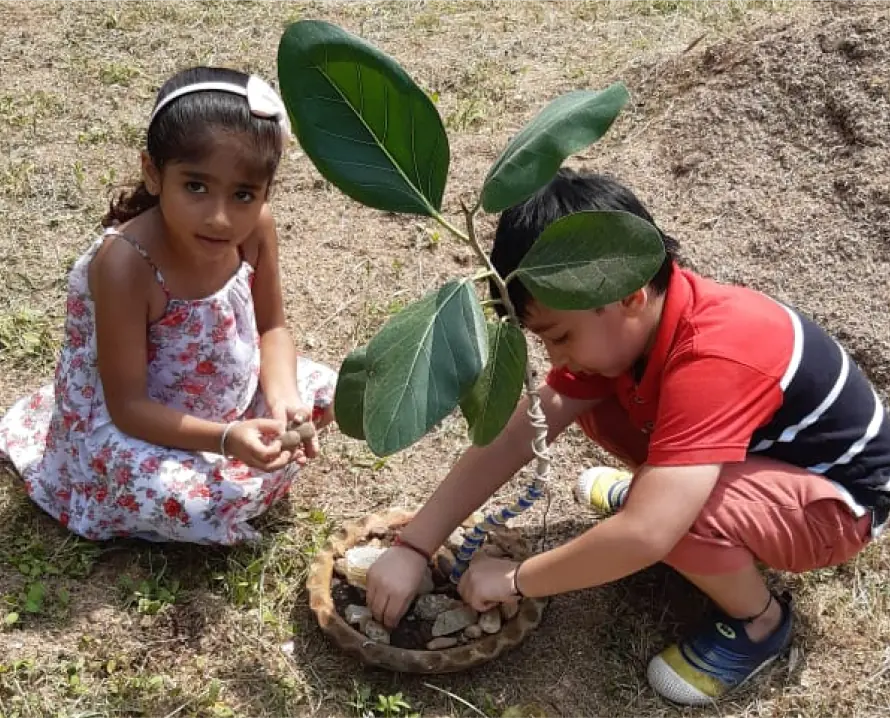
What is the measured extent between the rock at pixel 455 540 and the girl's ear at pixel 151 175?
33.4 inches

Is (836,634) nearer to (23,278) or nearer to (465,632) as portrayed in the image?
(465,632)

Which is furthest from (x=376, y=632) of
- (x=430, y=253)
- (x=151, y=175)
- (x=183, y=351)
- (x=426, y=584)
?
(x=430, y=253)

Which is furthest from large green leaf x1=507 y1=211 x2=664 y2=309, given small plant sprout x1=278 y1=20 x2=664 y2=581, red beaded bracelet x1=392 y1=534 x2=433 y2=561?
red beaded bracelet x1=392 y1=534 x2=433 y2=561

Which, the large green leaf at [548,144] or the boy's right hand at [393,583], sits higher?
the large green leaf at [548,144]

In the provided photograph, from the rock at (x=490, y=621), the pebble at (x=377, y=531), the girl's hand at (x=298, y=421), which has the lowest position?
the rock at (x=490, y=621)

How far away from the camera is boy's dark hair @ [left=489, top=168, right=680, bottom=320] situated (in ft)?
5.24

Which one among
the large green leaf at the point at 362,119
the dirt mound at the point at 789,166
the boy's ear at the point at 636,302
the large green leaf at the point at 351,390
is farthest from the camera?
the dirt mound at the point at 789,166

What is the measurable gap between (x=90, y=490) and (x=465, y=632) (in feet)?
2.64

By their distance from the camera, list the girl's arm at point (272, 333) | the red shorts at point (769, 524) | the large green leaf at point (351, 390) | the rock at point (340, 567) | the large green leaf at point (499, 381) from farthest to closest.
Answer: the girl's arm at point (272, 333)
the rock at point (340, 567)
the red shorts at point (769, 524)
the large green leaf at point (351, 390)
the large green leaf at point (499, 381)

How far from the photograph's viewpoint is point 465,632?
1.88 metres

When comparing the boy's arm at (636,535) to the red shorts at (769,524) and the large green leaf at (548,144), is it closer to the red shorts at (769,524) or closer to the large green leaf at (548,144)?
the red shorts at (769,524)

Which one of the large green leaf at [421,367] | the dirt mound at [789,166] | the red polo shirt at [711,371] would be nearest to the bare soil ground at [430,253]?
the dirt mound at [789,166]

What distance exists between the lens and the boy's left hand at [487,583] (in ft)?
5.99

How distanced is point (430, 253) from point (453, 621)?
1327mm
